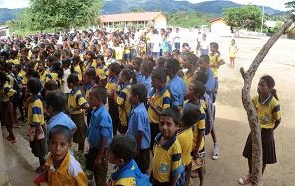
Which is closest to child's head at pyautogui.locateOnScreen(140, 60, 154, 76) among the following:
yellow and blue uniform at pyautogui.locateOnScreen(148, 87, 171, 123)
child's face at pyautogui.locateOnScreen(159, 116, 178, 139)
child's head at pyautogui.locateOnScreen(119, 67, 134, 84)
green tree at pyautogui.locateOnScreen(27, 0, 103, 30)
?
child's head at pyautogui.locateOnScreen(119, 67, 134, 84)

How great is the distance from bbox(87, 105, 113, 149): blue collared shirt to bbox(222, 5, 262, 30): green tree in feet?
173

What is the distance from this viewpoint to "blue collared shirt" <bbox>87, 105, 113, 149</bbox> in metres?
3.80

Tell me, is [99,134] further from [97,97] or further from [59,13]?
[59,13]

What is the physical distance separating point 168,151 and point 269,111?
193 centimetres

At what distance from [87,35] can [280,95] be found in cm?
1208

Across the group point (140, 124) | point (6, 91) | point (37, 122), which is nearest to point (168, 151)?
point (140, 124)

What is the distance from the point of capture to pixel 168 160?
3.25m

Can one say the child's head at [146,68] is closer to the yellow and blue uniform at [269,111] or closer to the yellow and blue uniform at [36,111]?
the yellow and blue uniform at [36,111]

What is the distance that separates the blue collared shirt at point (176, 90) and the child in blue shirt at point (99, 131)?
4.66ft

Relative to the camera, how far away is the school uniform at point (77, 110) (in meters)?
5.01

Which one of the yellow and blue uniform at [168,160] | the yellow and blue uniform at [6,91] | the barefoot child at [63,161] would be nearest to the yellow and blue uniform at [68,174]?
the barefoot child at [63,161]

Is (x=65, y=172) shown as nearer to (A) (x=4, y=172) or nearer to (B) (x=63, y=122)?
(B) (x=63, y=122)

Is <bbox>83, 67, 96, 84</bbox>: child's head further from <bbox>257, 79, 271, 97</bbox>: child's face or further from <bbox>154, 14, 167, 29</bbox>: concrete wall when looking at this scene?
<bbox>154, 14, 167, 29</bbox>: concrete wall

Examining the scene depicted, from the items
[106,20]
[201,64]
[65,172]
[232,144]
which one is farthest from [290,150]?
[106,20]
